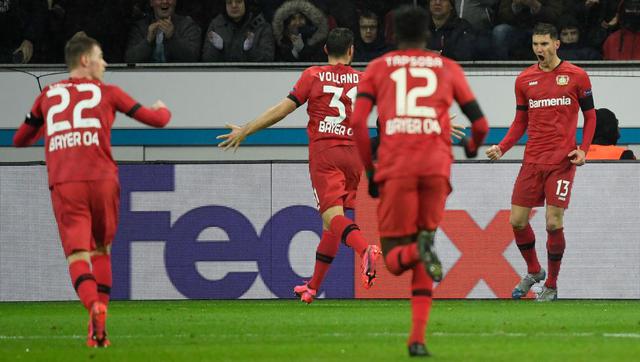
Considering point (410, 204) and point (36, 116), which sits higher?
point (36, 116)

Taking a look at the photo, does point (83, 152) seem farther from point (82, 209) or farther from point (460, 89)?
point (460, 89)

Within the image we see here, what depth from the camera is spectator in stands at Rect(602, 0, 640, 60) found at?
55.1ft

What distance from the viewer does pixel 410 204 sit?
25.8 feet

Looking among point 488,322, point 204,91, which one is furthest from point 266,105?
point 488,322

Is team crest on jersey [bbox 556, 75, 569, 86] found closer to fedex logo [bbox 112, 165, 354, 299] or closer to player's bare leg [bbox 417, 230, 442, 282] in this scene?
fedex logo [bbox 112, 165, 354, 299]

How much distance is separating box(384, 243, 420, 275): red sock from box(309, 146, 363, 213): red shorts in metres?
3.87

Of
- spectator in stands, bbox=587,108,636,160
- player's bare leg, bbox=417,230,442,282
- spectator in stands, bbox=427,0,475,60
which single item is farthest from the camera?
spectator in stands, bbox=427,0,475,60

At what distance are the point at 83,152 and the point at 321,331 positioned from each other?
2.12 metres

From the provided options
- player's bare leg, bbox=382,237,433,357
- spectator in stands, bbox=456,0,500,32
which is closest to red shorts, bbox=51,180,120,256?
player's bare leg, bbox=382,237,433,357

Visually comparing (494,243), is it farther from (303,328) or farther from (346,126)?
(303,328)

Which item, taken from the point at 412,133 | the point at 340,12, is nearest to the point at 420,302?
the point at 412,133

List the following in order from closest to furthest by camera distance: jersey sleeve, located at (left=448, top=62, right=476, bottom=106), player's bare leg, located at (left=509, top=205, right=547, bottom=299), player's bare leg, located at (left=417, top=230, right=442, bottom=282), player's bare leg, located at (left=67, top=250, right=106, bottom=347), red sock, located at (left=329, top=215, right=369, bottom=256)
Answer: player's bare leg, located at (left=417, top=230, right=442, bottom=282) → jersey sleeve, located at (left=448, top=62, right=476, bottom=106) → player's bare leg, located at (left=67, top=250, right=106, bottom=347) → red sock, located at (left=329, top=215, right=369, bottom=256) → player's bare leg, located at (left=509, top=205, right=547, bottom=299)

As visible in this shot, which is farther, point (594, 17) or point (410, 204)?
point (594, 17)

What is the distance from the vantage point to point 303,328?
9953mm
